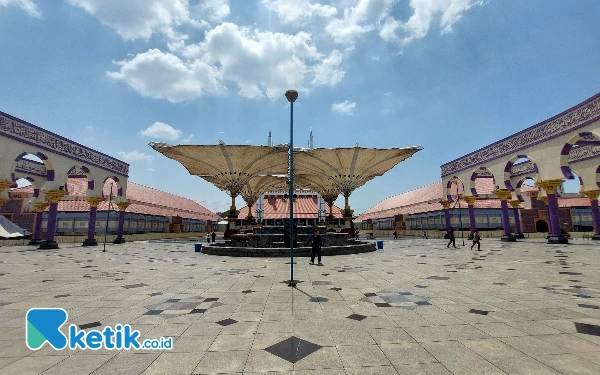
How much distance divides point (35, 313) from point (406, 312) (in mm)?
6758

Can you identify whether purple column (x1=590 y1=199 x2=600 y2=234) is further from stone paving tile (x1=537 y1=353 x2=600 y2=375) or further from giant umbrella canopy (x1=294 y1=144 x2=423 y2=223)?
stone paving tile (x1=537 y1=353 x2=600 y2=375)

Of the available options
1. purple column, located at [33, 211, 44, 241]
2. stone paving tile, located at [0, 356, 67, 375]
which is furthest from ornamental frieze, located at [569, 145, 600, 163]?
purple column, located at [33, 211, 44, 241]

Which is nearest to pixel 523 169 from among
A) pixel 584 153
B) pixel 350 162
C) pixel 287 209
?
pixel 584 153

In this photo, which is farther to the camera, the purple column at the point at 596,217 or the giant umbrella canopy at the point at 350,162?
the giant umbrella canopy at the point at 350,162

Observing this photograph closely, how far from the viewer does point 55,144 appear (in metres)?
22.2

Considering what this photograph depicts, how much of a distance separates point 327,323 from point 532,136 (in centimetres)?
2492

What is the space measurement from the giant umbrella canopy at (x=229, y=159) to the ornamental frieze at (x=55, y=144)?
5.47 meters

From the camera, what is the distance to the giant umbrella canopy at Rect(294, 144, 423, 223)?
94.6ft

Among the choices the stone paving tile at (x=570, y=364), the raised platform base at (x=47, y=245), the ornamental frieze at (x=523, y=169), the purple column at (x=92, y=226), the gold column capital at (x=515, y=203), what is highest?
the ornamental frieze at (x=523, y=169)

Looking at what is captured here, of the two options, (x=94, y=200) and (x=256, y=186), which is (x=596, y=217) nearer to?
(x=256, y=186)

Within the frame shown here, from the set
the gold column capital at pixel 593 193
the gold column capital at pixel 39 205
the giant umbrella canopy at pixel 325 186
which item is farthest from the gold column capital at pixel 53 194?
the gold column capital at pixel 593 193

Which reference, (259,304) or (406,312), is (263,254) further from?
(406,312)

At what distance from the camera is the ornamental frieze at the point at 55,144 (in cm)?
1850

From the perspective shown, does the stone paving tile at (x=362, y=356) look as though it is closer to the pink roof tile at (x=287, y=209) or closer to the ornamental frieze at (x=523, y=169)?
the ornamental frieze at (x=523, y=169)
